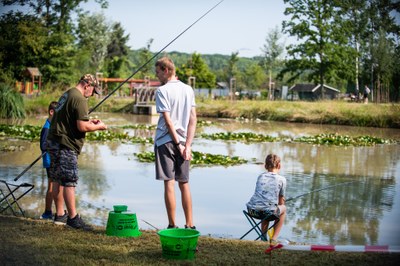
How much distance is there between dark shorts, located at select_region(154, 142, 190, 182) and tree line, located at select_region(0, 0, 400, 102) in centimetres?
233

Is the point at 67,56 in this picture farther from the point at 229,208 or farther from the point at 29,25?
the point at 229,208

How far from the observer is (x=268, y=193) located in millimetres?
5254

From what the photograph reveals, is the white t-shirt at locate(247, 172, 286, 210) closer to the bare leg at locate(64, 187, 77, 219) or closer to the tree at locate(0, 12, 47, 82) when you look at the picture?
the bare leg at locate(64, 187, 77, 219)

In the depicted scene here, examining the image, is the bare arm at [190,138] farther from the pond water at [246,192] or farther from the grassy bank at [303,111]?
the grassy bank at [303,111]

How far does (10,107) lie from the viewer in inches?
866

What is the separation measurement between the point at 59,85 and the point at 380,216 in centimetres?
2909

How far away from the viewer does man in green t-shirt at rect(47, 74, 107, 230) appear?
5.21 meters

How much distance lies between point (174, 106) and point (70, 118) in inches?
36.8

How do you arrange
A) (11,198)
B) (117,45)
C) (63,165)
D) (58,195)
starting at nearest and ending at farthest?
(63,165), (58,195), (11,198), (117,45)

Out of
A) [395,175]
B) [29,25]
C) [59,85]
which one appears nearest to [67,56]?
[59,85]

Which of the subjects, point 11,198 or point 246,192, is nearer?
point 11,198

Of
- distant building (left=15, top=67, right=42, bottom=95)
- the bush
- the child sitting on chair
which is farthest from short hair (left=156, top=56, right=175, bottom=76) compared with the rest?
distant building (left=15, top=67, right=42, bottom=95)

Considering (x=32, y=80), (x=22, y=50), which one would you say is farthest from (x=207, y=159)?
(x=32, y=80)

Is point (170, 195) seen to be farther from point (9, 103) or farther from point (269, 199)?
point (9, 103)
